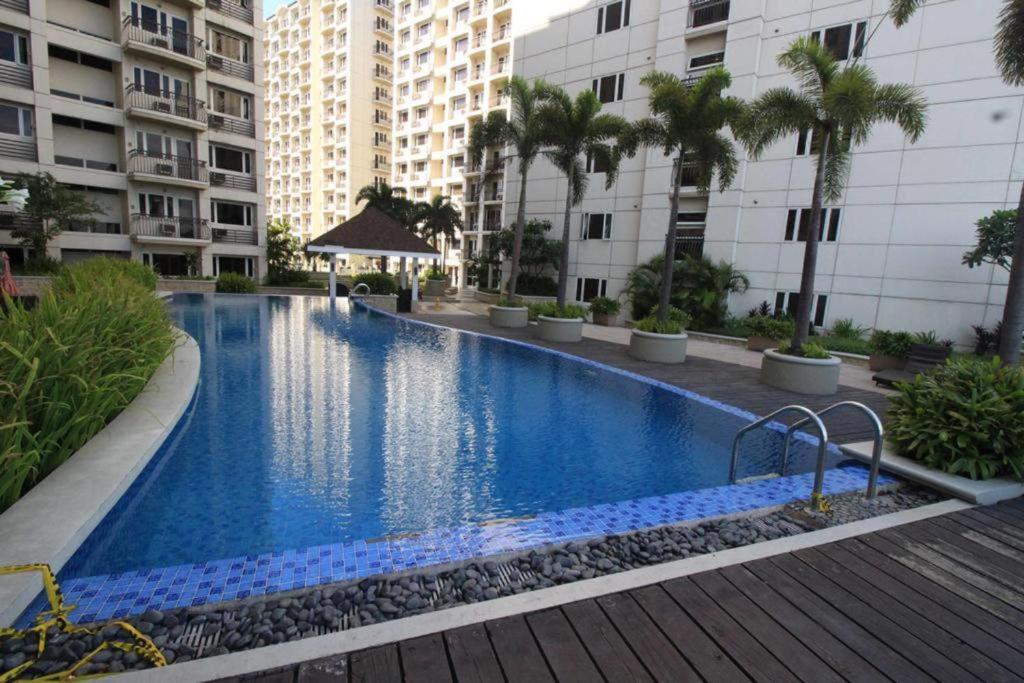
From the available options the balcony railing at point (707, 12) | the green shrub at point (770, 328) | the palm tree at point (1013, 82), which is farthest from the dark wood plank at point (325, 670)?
the balcony railing at point (707, 12)

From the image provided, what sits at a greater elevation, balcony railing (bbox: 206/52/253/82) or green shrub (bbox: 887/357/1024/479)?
balcony railing (bbox: 206/52/253/82)

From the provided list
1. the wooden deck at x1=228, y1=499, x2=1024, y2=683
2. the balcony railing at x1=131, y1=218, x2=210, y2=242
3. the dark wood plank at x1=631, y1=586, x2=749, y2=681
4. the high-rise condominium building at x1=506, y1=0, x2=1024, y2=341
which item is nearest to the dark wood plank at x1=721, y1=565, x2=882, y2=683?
the wooden deck at x1=228, y1=499, x2=1024, y2=683

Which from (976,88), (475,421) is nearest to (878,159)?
(976,88)

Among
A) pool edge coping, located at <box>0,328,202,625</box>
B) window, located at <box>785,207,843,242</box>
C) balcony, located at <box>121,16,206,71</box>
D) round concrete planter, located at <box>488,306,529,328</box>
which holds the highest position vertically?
balcony, located at <box>121,16,206,71</box>

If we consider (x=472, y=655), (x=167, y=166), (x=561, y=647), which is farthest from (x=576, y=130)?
(x=167, y=166)

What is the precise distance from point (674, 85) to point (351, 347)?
10.7m

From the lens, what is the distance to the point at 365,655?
2367 millimetres

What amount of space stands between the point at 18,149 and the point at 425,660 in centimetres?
3158

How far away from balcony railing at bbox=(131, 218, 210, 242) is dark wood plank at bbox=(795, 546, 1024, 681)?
31.3 m

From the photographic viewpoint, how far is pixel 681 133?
13.2 meters

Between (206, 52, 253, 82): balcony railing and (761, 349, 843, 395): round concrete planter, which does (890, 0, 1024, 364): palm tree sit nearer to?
(761, 349, 843, 395): round concrete planter

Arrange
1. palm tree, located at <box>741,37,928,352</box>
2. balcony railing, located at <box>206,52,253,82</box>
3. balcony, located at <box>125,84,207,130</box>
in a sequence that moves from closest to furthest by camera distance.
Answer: palm tree, located at <box>741,37,928,352</box>
balcony, located at <box>125,84,207,130</box>
balcony railing, located at <box>206,52,253,82</box>

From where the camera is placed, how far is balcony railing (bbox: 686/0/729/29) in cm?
2098

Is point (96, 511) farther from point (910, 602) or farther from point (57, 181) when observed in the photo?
point (57, 181)
